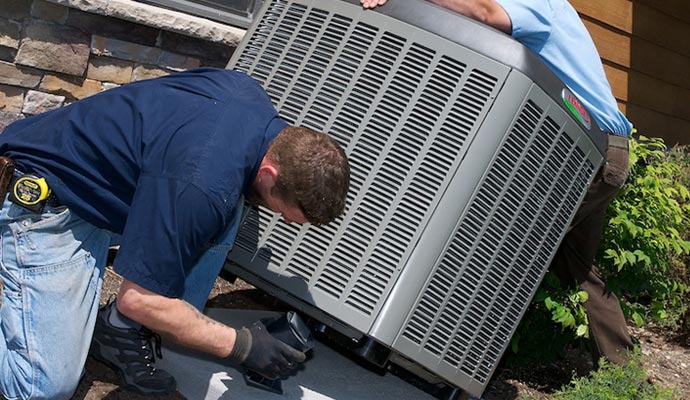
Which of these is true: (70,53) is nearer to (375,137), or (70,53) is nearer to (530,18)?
(375,137)

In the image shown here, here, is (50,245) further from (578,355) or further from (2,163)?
(578,355)

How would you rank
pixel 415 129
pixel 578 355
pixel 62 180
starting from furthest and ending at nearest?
1. pixel 578 355
2. pixel 415 129
3. pixel 62 180

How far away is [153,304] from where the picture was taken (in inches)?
93.6

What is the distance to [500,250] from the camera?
2.82m

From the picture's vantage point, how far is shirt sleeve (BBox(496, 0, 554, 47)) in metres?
3.00

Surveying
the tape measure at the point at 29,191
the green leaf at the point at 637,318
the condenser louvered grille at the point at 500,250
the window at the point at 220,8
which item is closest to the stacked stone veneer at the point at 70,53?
the window at the point at 220,8

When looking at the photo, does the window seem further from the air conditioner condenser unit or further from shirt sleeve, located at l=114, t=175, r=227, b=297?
shirt sleeve, located at l=114, t=175, r=227, b=297

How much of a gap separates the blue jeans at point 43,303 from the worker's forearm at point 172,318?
0.27 metres

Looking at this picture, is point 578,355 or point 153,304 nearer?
point 153,304

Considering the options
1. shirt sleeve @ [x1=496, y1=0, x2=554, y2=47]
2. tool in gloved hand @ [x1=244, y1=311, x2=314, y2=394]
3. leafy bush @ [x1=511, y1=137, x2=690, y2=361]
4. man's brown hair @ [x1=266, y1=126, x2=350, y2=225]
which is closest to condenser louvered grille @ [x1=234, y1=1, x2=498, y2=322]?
tool in gloved hand @ [x1=244, y1=311, x2=314, y2=394]

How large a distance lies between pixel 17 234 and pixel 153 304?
0.51m

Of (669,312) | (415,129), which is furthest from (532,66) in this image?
(669,312)

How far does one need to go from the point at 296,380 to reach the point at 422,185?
89cm

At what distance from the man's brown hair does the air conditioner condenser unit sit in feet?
0.87
